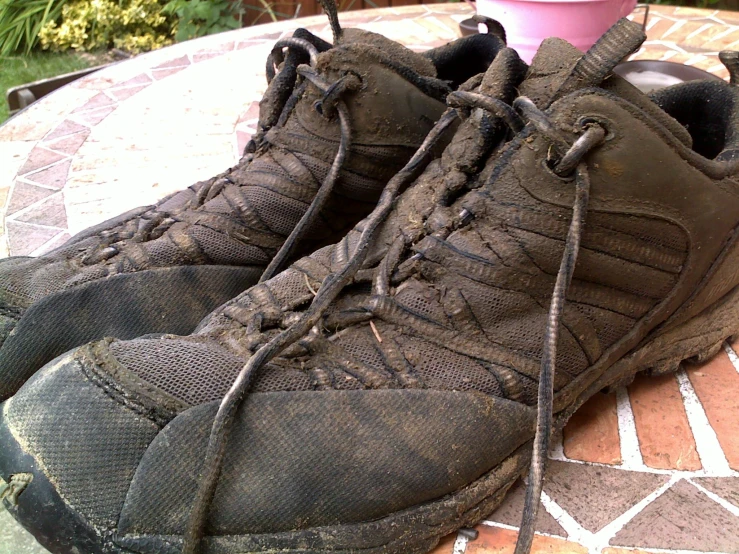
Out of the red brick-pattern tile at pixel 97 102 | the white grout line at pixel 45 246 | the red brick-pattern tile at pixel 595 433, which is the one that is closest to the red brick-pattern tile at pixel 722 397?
the red brick-pattern tile at pixel 595 433

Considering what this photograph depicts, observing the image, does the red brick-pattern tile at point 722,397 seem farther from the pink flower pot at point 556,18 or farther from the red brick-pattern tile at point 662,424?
the pink flower pot at point 556,18

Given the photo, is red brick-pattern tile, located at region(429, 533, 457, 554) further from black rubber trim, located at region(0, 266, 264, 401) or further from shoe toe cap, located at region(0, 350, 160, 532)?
black rubber trim, located at region(0, 266, 264, 401)

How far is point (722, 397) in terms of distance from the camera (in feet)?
3.13

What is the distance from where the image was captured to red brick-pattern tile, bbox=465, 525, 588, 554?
74 centimetres

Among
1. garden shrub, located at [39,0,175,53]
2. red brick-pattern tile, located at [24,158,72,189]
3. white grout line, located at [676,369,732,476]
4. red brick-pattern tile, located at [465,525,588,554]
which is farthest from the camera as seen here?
garden shrub, located at [39,0,175,53]

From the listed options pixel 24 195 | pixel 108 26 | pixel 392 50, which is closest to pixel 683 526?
pixel 392 50

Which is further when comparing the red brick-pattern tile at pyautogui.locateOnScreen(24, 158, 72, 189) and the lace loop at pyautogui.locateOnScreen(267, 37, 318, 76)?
the red brick-pattern tile at pyautogui.locateOnScreen(24, 158, 72, 189)

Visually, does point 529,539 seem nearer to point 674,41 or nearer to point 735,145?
point 735,145

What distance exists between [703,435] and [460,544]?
37 cm

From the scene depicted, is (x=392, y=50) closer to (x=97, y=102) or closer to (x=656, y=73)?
(x=656, y=73)

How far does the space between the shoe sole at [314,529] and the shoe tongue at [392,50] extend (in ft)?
1.76

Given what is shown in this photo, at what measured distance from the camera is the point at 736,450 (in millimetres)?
870

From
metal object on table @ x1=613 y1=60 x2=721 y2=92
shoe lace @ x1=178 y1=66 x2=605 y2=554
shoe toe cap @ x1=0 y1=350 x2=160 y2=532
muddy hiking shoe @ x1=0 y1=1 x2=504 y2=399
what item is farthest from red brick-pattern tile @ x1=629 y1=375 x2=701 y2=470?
metal object on table @ x1=613 y1=60 x2=721 y2=92

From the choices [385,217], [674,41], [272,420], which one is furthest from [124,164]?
[674,41]
